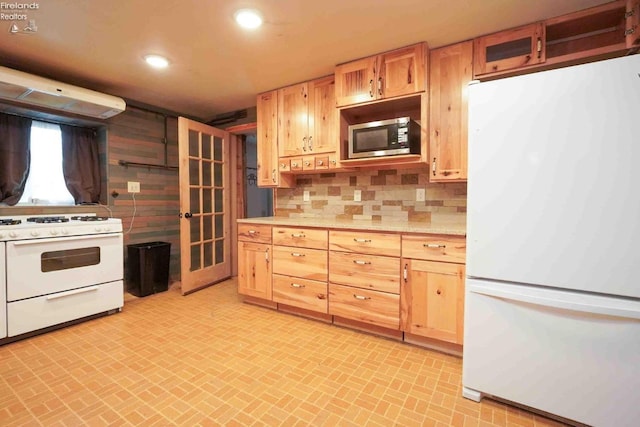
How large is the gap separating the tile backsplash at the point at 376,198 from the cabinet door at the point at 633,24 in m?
1.21

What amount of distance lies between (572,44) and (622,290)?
1.77m

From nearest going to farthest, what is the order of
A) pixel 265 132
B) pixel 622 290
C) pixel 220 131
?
pixel 622 290
pixel 265 132
pixel 220 131

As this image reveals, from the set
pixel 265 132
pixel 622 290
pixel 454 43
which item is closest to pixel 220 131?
pixel 265 132

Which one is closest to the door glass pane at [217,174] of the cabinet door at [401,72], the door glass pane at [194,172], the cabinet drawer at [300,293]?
the door glass pane at [194,172]

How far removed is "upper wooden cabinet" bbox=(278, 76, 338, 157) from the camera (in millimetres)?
2729

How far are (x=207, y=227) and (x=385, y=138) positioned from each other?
8.05 feet

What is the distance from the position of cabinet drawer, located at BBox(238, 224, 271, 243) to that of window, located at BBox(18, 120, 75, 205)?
6.36 ft

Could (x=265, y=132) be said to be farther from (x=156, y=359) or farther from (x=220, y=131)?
(x=156, y=359)

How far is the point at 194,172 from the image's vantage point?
3.43 meters

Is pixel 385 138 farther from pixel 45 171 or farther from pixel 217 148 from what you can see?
pixel 45 171

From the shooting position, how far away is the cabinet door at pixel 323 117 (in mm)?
2707

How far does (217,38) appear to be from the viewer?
2.14m
